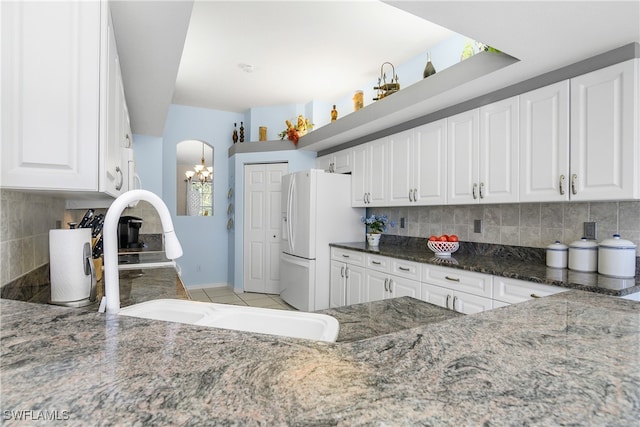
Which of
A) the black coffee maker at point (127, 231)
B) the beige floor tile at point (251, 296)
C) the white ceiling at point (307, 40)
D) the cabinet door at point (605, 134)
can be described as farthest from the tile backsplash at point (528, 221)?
the black coffee maker at point (127, 231)

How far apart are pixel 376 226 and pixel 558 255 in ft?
6.41

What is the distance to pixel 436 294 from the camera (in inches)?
108

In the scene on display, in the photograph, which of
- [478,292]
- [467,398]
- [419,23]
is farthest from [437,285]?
[467,398]

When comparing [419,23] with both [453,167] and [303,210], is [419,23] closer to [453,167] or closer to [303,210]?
[453,167]

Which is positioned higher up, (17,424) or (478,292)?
(17,424)

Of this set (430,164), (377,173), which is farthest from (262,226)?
(430,164)

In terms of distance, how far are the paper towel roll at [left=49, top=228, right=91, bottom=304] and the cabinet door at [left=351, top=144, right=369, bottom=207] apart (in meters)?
3.18

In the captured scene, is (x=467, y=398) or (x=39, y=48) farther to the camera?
(x=39, y=48)

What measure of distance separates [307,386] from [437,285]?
2533mm

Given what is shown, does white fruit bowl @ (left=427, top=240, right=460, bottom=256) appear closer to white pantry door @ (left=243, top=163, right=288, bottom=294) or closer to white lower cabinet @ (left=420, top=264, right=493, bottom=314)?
white lower cabinet @ (left=420, top=264, right=493, bottom=314)

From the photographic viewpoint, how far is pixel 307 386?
→ 1.37 ft

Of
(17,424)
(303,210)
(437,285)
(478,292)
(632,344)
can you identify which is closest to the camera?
(17,424)

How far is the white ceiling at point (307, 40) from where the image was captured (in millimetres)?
1689

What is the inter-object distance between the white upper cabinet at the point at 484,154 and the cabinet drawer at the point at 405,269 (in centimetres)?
66
